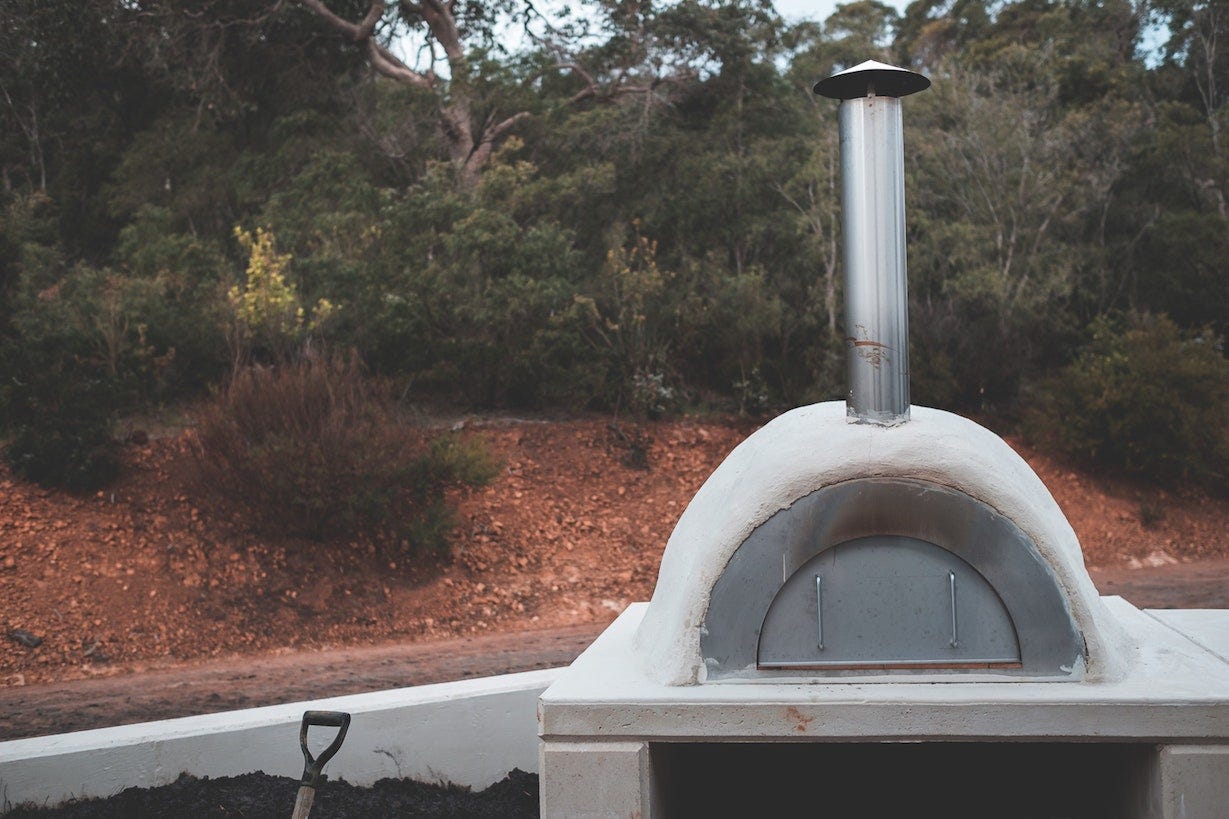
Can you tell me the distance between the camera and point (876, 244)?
361 cm

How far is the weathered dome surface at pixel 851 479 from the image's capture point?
3369 mm

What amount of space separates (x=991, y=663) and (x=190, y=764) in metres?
2.93

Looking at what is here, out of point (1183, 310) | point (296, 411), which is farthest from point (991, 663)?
point (1183, 310)

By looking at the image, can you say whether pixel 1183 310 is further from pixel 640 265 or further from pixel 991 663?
pixel 991 663

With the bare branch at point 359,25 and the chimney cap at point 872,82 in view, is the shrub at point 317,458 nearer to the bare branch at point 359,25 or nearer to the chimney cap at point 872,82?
the chimney cap at point 872,82

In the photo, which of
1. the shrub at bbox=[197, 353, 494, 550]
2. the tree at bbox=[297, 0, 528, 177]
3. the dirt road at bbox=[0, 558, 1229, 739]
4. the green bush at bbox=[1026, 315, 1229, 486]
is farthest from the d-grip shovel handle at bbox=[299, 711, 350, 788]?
the tree at bbox=[297, 0, 528, 177]

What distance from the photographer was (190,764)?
164 inches

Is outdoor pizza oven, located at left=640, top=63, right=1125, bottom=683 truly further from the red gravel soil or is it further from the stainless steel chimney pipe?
the red gravel soil

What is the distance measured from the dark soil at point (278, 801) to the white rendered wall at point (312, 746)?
2.7 inches

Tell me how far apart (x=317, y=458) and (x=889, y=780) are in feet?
18.6

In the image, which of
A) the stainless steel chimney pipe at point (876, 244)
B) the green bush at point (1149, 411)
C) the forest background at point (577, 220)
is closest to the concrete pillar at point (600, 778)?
the stainless steel chimney pipe at point (876, 244)

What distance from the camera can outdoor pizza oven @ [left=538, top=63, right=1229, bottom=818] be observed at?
127 inches

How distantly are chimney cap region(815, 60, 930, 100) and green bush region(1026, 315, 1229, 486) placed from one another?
8585mm

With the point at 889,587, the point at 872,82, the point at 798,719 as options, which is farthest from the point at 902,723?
the point at 872,82
